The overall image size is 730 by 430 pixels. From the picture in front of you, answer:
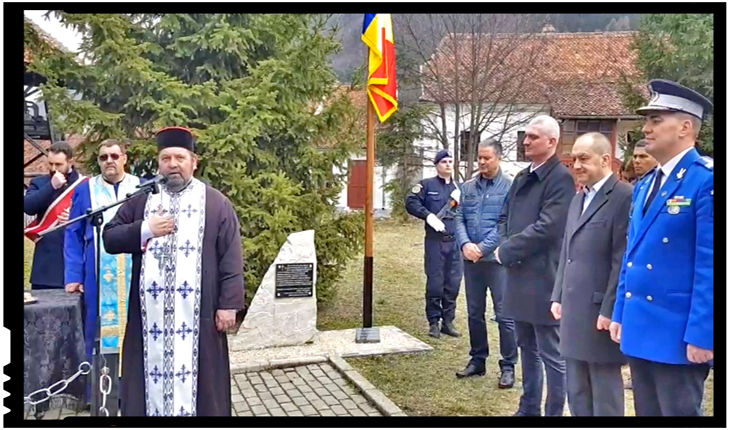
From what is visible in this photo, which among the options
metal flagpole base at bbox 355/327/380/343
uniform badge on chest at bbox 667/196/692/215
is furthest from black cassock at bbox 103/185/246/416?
uniform badge on chest at bbox 667/196/692/215

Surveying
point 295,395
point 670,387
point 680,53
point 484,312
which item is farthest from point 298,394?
point 680,53

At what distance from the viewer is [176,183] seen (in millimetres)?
2855

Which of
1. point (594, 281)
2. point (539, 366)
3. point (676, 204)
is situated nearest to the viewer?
point (676, 204)

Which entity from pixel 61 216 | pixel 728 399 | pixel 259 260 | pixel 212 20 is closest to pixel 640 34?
pixel 728 399

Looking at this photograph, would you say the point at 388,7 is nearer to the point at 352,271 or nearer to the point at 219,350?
the point at 219,350

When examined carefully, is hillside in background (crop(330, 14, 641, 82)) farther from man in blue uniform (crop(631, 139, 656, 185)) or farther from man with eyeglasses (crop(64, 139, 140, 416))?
man with eyeglasses (crop(64, 139, 140, 416))

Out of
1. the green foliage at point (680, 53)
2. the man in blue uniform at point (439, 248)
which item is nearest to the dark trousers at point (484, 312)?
the man in blue uniform at point (439, 248)

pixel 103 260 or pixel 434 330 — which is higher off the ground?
pixel 103 260

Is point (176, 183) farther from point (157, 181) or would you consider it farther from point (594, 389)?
point (594, 389)


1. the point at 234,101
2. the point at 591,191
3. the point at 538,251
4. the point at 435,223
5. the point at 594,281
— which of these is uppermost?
the point at 234,101

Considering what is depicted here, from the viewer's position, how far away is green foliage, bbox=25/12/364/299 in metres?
3.19

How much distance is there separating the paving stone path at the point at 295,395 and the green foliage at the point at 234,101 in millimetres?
683

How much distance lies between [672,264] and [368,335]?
1837 mm

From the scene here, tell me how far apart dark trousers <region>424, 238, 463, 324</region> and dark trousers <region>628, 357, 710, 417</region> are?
1.73 metres
